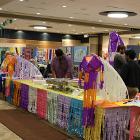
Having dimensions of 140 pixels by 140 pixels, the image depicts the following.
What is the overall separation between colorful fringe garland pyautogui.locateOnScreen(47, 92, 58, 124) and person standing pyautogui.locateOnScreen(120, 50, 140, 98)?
49.0 inches

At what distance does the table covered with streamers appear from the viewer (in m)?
4.25

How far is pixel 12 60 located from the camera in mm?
8086

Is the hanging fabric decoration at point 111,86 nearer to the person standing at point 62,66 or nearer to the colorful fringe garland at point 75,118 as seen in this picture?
the colorful fringe garland at point 75,118

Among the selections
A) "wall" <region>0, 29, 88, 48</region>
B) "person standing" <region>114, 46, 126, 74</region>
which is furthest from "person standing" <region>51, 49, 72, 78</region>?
"wall" <region>0, 29, 88, 48</region>

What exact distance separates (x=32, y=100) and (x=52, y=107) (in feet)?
3.47

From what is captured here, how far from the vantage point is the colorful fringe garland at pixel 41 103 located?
19.3ft

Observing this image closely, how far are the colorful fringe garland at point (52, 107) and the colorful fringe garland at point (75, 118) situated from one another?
547 millimetres

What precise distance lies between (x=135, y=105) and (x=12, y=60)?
4.53 meters

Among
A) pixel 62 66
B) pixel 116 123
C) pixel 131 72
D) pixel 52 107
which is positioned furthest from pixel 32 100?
pixel 116 123

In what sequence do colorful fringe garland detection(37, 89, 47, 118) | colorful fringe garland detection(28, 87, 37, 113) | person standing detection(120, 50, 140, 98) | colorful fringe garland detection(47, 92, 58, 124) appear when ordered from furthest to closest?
colorful fringe garland detection(28, 87, 37, 113) < colorful fringe garland detection(37, 89, 47, 118) < colorful fringe garland detection(47, 92, 58, 124) < person standing detection(120, 50, 140, 98)

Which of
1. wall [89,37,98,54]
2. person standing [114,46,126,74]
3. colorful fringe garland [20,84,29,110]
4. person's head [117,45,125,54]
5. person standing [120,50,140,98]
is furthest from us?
wall [89,37,98,54]

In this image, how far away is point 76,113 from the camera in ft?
15.6

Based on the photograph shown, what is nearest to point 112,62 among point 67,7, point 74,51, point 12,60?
point 12,60

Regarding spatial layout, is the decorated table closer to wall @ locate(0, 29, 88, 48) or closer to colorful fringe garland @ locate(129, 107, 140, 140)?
colorful fringe garland @ locate(129, 107, 140, 140)
